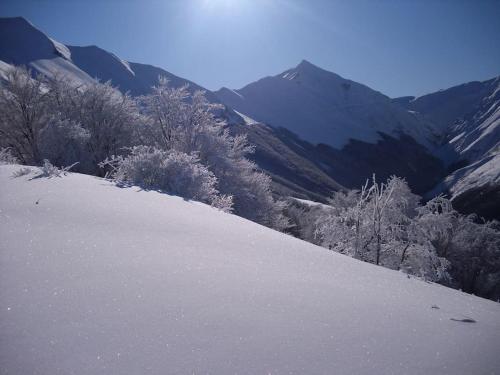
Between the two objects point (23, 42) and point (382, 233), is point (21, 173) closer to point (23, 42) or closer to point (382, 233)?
point (382, 233)

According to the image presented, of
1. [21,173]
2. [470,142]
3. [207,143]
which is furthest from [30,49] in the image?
[470,142]

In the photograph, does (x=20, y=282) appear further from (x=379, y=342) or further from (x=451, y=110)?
(x=451, y=110)

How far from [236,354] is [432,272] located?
24.9ft

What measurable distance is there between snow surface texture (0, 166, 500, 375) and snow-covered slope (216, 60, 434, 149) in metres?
102

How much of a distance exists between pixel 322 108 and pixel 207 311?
414ft

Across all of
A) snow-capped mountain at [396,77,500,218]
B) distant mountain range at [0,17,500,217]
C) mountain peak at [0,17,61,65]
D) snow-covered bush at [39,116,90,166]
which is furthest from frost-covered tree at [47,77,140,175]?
mountain peak at [0,17,61,65]

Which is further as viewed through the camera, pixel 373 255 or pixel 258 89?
pixel 258 89

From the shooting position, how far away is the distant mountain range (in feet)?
225

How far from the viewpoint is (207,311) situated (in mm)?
1729

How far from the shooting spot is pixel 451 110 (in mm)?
167000

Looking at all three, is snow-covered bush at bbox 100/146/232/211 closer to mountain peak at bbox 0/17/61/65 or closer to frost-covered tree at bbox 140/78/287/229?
frost-covered tree at bbox 140/78/287/229

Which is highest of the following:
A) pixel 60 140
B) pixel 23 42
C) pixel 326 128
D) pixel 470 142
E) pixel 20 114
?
pixel 470 142

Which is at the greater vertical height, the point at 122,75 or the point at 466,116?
the point at 466,116

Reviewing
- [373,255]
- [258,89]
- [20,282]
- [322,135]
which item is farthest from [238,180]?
[258,89]
